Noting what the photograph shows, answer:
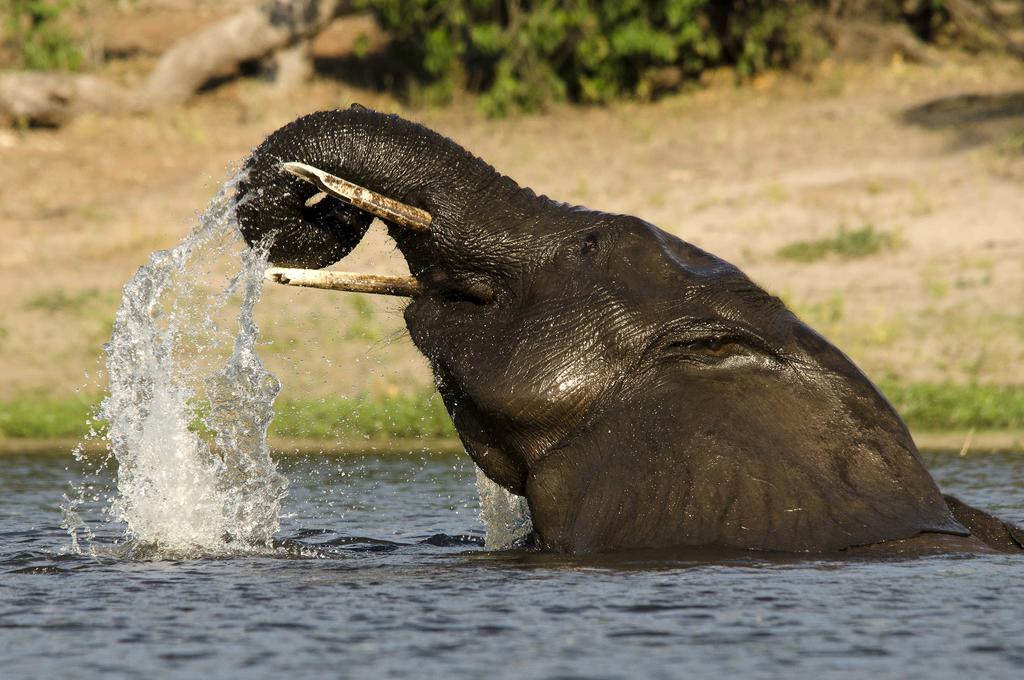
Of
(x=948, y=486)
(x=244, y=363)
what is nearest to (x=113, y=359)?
(x=244, y=363)

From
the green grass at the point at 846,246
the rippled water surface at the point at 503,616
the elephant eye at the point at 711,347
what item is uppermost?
the green grass at the point at 846,246

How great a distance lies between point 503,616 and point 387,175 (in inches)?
52.0

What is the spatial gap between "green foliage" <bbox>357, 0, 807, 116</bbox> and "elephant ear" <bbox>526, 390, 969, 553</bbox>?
46.9 ft

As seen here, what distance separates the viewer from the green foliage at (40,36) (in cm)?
2000

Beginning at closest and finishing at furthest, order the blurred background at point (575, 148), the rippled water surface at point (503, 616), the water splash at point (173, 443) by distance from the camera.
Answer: the rippled water surface at point (503, 616)
the water splash at point (173, 443)
the blurred background at point (575, 148)

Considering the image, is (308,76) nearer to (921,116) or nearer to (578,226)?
(921,116)

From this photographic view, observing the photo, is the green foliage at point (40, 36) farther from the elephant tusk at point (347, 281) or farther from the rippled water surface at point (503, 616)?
the elephant tusk at point (347, 281)

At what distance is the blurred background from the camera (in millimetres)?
11727

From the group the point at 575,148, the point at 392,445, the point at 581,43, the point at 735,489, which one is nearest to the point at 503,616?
the point at 735,489

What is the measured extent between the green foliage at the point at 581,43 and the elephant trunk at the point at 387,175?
45.5 ft

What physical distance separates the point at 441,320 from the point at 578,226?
18.9 inches

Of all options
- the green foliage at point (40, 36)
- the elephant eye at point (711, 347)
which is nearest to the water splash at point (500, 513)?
the elephant eye at point (711, 347)

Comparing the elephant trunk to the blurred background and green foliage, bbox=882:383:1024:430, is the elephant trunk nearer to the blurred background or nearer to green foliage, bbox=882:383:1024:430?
the blurred background

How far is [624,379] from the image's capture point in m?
4.88
